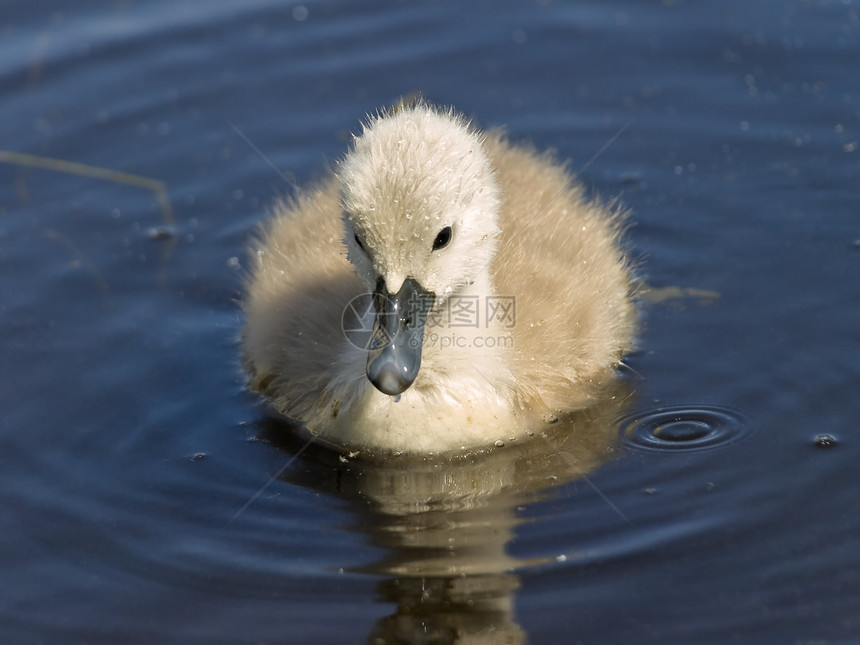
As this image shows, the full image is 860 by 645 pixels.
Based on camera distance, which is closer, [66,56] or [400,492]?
[400,492]

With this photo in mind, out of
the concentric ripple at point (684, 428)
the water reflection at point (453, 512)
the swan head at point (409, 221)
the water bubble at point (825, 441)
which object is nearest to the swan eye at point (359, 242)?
the swan head at point (409, 221)

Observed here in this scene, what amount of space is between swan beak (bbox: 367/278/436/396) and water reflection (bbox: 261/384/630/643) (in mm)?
430

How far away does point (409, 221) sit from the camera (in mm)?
3545

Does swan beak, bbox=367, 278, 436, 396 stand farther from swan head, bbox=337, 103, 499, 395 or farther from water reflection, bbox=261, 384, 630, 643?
water reflection, bbox=261, 384, 630, 643

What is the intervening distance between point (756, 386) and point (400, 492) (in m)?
1.31

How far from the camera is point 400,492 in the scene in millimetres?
3893

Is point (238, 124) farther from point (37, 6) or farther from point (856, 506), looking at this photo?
point (856, 506)

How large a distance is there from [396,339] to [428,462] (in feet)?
2.02

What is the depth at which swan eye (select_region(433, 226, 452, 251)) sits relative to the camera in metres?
3.68

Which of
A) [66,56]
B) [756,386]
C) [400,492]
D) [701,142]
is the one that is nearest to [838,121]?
[701,142]

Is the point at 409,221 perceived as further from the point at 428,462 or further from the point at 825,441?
the point at 825,441

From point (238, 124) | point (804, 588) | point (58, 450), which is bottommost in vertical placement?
point (804, 588)

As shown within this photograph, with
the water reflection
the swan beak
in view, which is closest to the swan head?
the swan beak

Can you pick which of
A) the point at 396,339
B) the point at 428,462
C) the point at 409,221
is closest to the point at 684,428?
the point at 428,462
